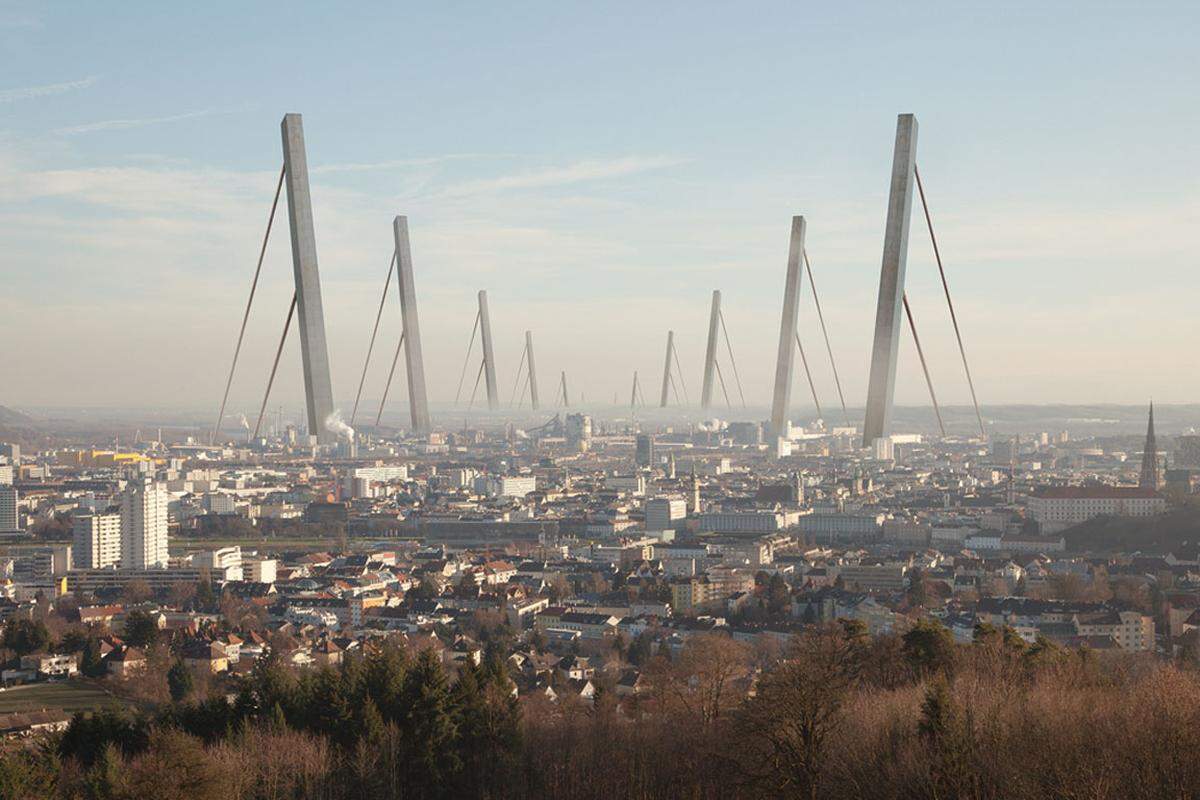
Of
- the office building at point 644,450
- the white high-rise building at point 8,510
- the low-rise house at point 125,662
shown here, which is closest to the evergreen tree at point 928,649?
the low-rise house at point 125,662

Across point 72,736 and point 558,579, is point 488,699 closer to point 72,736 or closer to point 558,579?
point 72,736

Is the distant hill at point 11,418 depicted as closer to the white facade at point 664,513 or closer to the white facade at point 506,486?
the white facade at point 506,486

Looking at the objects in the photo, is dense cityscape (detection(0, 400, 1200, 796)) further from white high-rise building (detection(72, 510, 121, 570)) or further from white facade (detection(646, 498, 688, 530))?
white facade (detection(646, 498, 688, 530))

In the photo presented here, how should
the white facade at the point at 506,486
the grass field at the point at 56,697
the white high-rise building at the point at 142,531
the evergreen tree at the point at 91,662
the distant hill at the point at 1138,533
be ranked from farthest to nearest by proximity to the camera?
1. the white facade at the point at 506,486
2. the white high-rise building at the point at 142,531
3. the distant hill at the point at 1138,533
4. the evergreen tree at the point at 91,662
5. the grass field at the point at 56,697

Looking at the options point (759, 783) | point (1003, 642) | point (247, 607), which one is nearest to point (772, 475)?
point (247, 607)

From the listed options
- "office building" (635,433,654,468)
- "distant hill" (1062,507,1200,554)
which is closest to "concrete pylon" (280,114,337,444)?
"distant hill" (1062,507,1200,554)
